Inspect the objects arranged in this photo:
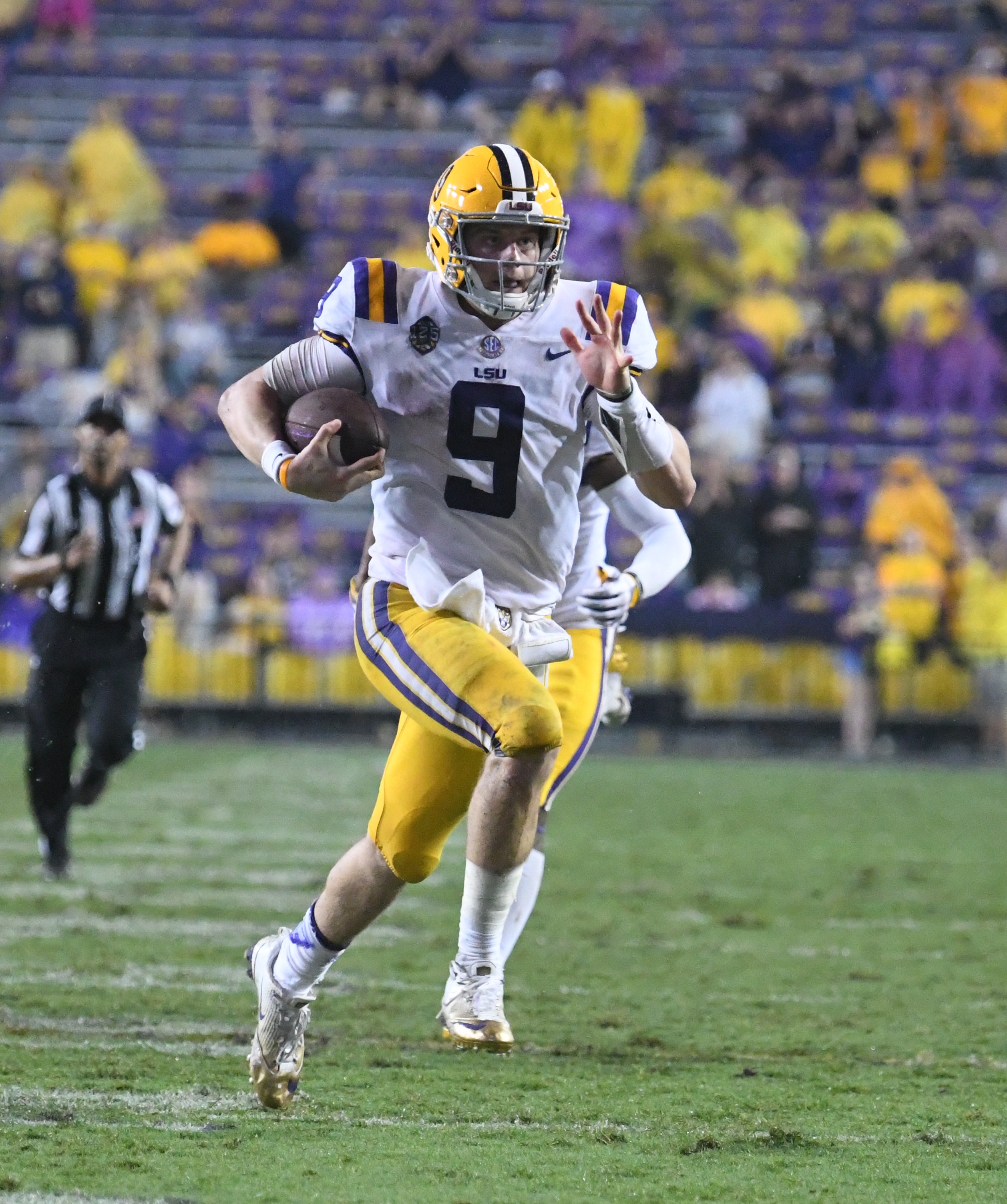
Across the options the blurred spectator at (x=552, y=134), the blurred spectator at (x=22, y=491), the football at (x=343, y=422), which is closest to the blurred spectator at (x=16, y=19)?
the blurred spectator at (x=552, y=134)

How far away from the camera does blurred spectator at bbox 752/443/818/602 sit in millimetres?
11266

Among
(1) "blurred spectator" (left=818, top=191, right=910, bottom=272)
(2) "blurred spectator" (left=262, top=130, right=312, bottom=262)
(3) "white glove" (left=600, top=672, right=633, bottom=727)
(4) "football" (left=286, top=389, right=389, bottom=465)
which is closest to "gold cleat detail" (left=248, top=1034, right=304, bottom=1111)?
(4) "football" (left=286, top=389, right=389, bottom=465)

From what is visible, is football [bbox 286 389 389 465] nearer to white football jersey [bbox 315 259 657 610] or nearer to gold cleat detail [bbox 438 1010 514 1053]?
white football jersey [bbox 315 259 657 610]

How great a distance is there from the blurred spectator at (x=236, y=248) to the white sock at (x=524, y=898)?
1033 centimetres

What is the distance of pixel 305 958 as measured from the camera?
10.6 ft

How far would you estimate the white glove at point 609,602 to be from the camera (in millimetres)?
3977

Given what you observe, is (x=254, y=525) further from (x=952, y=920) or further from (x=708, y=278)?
(x=952, y=920)

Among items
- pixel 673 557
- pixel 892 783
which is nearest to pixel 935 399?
pixel 892 783

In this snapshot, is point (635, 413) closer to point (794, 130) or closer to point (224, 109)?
point (794, 130)

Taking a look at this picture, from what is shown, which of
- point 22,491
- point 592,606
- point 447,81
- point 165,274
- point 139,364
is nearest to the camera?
point 592,606

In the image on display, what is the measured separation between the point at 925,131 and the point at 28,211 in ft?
21.8

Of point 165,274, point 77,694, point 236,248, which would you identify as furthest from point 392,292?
point 236,248

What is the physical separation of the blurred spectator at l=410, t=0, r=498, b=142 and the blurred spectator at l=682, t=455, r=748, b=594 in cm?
506

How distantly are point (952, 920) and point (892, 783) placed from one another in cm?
444
